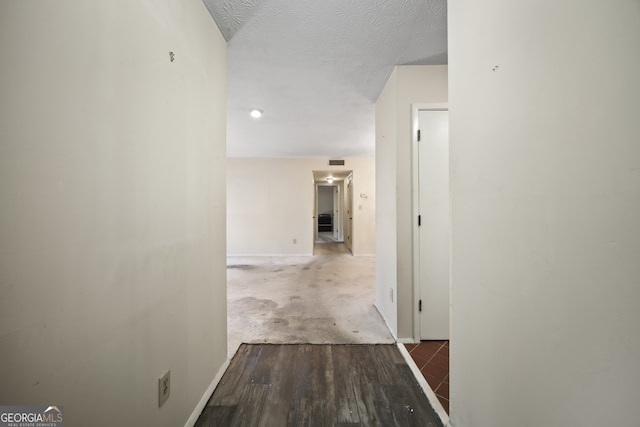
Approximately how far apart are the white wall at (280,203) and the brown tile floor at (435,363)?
12.4 feet

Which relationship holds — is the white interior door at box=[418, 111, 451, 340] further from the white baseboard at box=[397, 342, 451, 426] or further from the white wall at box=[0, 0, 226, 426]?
the white wall at box=[0, 0, 226, 426]

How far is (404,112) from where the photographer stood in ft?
6.67

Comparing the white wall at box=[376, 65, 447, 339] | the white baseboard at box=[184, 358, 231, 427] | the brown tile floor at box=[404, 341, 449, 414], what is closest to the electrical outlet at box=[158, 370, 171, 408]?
the white baseboard at box=[184, 358, 231, 427]

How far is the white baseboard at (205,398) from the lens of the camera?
1215 mm

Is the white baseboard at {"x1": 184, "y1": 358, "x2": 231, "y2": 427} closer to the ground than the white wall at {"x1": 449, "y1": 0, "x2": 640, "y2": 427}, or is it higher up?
closer to the ground

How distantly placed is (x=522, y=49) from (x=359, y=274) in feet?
12.6

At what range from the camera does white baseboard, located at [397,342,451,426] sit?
128 centimetres

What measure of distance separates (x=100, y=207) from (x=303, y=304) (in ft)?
8.08

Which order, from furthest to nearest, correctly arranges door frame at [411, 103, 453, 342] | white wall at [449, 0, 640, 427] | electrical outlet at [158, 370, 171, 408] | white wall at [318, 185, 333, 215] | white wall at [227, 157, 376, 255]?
white wall at [318, 185, 333, 215]
white wall at [227, 157, 376, 255]
door frame at [411, 103, 453, 342]
electrical outlet at [158, 370, 171, 408]
white wall at [449, 0, 640, 427]

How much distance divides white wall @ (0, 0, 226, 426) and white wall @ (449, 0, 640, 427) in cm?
130

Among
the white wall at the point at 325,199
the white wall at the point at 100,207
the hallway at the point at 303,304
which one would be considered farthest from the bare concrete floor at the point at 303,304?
the white wall at the point at 325,199

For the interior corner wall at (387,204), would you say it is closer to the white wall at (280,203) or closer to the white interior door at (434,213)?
the white interior door at (434,213)

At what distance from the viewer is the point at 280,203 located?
577 cm

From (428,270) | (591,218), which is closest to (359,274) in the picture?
(428,270)
